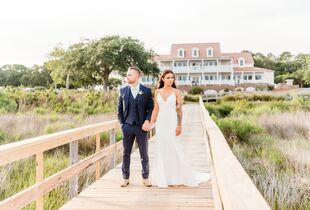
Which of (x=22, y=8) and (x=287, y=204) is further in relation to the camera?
(x=22, y=8)

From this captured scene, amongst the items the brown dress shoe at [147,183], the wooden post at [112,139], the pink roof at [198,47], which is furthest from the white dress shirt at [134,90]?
the pink roof at [198,47]

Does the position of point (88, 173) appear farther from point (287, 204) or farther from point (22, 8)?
point (22, 8)

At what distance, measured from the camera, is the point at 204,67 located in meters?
55.5

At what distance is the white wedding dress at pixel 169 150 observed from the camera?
5.17 metres

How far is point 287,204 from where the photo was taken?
5773 millimetres

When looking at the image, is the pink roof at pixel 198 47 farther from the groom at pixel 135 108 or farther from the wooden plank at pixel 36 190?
the wooden plank at pixel 36 190

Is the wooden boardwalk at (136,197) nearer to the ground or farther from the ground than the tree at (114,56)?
nearer to the ground

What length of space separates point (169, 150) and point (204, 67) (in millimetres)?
51189

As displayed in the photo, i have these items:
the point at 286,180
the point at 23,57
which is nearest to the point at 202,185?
the point at 286,180

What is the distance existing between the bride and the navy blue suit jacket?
5.7 inches

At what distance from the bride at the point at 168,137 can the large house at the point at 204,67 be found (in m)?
50.5

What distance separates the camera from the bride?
5168mm

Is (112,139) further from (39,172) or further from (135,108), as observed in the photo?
(39,172)

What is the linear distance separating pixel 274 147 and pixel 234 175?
916cm
